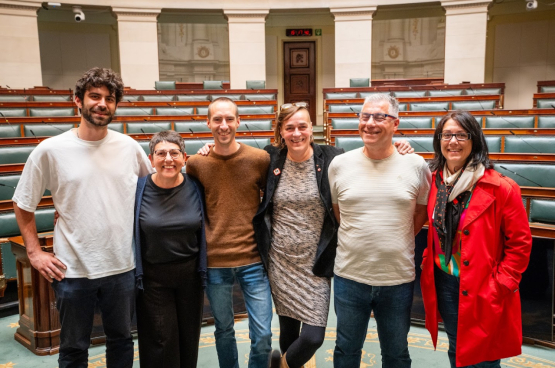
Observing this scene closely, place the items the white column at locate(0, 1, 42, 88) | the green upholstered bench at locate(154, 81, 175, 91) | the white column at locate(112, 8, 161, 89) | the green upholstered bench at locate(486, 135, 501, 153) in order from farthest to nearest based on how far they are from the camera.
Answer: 1. the white column at locate(112, 8, 161, 89)
2. the green upholstered bench at locate(154, 81, 175, 91)
3. the white column at locate(0, 1, 42, 88)
4. the green upholstered bench at locate(486, 135, 501, 153)

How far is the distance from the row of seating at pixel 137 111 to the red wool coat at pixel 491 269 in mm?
4143

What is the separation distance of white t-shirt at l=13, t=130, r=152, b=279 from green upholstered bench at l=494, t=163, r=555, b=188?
8.40ft

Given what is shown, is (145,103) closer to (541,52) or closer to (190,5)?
(190,5)

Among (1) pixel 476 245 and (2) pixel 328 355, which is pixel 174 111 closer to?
(2) pixel 328 355

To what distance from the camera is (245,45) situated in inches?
300

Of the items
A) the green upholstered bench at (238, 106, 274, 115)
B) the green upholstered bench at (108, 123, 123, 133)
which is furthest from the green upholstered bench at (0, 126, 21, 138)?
the green upholstered bench at (238, 106, 274, 115)

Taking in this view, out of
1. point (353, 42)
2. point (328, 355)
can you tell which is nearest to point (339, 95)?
point (353, 42)

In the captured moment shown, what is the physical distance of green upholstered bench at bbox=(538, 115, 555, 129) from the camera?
4.07 metres

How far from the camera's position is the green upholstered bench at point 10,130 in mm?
4234

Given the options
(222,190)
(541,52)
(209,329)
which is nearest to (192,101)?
(209,329)

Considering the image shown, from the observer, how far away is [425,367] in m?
1.84

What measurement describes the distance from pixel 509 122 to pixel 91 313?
4133 millimetres

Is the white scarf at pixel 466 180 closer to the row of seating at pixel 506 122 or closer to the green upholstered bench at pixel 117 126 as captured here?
the row of seating at pixel 506 122

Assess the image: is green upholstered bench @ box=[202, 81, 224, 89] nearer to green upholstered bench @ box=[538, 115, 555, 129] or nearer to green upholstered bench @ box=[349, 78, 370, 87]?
green upholstered bench @ box=[349, 78, 370, 87]
